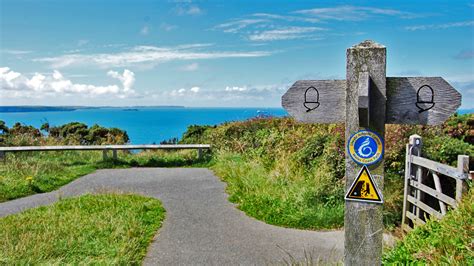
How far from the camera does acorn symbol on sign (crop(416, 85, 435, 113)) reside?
2.57 metres

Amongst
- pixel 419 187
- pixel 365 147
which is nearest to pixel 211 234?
pixel 419 187

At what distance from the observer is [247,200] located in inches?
336

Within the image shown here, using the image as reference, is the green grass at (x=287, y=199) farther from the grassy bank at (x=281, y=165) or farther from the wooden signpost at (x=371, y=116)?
the wooden signpost at (x=371, y=116)

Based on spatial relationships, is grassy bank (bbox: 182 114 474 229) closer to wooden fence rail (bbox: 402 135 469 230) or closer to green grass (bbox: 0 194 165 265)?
wooden fence rail (bbox: 402 135 469 230)

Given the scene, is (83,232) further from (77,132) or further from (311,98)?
(77,132)

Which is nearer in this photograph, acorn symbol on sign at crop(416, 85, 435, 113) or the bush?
acorn symbol on sign at crop(416, 85, 435, 113)

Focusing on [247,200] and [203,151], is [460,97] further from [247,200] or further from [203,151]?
[203,151]

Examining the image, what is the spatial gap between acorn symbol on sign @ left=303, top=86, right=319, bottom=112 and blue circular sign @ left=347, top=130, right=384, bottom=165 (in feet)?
1.12

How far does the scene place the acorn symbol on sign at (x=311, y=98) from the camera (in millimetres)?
2762

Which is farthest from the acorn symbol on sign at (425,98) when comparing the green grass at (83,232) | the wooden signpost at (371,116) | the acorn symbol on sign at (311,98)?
the green grass at (83,232)

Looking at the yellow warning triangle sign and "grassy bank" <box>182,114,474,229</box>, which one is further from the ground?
the yellow warning triangle sign

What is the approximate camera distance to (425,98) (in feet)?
8.46

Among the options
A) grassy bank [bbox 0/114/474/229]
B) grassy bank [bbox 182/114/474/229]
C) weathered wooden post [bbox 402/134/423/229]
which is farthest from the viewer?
grassy bank [bbox 0/114/474/229]

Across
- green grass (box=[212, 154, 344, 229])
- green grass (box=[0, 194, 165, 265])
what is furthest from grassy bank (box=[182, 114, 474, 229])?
green grass (box=[0, 194, 165, 265])
